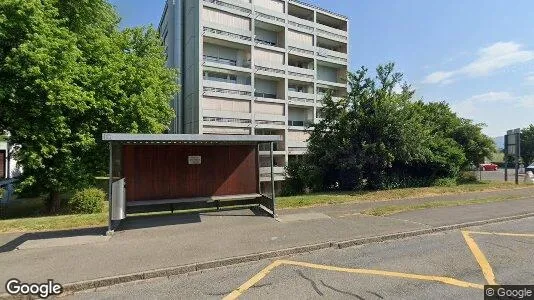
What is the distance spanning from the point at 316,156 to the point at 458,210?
Result: 7502 millimetres

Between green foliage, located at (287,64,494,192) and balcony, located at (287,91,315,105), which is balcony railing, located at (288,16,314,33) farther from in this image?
Answer: green foliage, located at (287,64,494,192)

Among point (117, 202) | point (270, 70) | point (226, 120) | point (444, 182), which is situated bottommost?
point (444, 182)

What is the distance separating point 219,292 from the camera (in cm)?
465

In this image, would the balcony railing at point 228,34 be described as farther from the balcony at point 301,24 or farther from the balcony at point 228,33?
the balcony at point 301,24

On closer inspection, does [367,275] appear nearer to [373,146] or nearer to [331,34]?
[373,146]

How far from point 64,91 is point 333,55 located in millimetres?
31539

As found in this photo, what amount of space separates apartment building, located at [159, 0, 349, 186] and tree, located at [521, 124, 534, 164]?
3023 centimetres

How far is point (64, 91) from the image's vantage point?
432 inches

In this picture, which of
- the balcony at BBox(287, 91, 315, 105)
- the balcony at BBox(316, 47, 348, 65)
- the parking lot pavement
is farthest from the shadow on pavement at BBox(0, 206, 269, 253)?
the balcony at BBox(316, 47, 348, 65)

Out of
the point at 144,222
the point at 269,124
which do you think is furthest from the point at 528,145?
the point at 144,222

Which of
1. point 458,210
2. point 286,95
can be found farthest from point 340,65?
point 458,210

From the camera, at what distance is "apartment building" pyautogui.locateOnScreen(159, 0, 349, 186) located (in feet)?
94.4

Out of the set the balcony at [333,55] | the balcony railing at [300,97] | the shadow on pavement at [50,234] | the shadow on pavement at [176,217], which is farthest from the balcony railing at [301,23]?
the shadow on pavement at [50,234]

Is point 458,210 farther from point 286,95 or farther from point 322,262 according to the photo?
point 286,95
